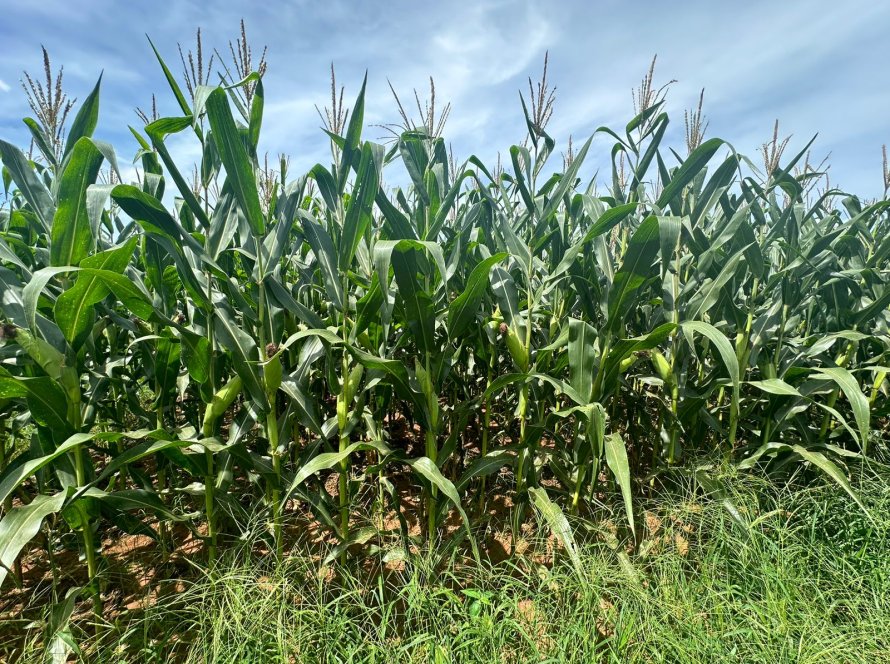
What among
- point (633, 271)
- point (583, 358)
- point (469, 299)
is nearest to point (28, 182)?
point (469, 299)

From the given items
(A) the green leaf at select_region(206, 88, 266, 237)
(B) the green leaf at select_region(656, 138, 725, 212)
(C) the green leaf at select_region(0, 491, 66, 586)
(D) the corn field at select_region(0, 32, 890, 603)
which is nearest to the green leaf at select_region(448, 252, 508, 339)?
(D) the corn field at select_region(0, 32, 890, 603)

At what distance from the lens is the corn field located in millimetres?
1416

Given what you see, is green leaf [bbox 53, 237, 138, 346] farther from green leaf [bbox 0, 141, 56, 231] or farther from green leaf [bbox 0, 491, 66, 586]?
green leaf [bbox 0, 491, 66, 586]

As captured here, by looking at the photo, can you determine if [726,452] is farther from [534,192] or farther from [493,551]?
[534,192]

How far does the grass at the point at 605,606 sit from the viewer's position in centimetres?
138

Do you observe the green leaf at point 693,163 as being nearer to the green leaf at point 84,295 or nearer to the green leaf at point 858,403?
the green leaf at point 858,403

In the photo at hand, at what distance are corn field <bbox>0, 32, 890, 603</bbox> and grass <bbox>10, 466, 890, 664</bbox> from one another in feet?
0.60

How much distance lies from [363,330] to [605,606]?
1331 mm

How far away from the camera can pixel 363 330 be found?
1.79m

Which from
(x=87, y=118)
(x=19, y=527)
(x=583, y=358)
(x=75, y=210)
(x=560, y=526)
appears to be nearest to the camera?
(x=19, y=527)

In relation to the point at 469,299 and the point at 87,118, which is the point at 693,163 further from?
the point at 87,118

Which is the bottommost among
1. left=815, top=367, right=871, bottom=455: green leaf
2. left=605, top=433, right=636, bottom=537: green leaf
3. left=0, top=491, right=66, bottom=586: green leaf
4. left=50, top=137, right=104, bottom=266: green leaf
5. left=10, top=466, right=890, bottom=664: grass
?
left=10, top=466, right=890, bottom=664: grass

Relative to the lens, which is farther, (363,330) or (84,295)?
(363,330)

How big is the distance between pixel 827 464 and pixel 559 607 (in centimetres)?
114
